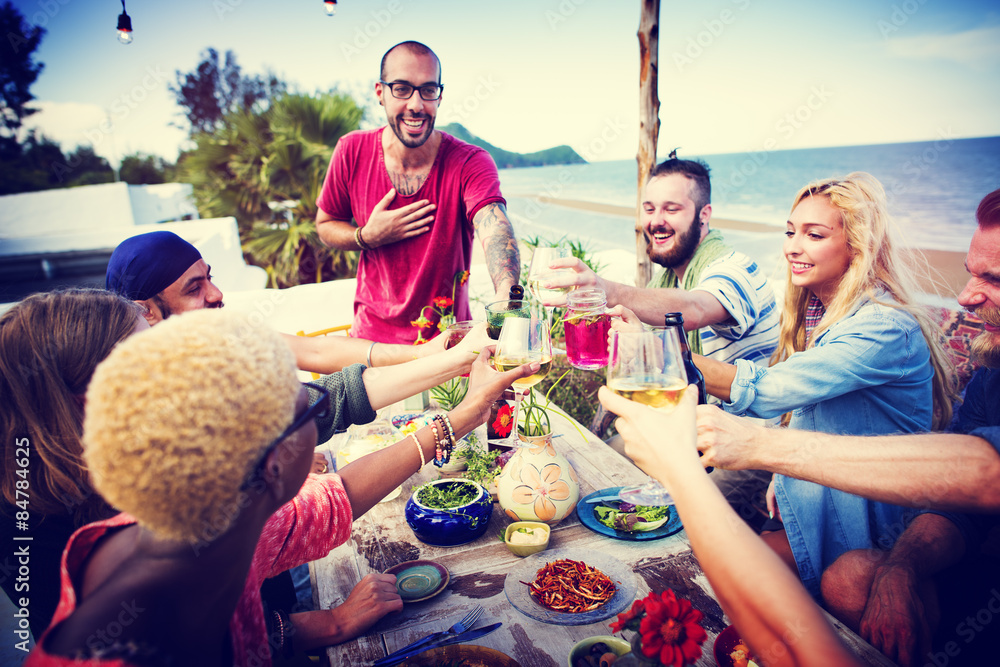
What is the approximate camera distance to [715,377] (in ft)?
7.54

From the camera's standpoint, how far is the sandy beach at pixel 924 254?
3.30 m

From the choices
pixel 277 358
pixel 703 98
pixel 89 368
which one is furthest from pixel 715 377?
pixel 703 98

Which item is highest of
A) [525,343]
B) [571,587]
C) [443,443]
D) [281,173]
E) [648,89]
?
[648,89]

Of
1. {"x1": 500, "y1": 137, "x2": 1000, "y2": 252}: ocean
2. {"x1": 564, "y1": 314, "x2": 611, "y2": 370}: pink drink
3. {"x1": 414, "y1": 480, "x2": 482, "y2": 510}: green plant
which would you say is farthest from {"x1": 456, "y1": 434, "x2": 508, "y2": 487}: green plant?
{"x1": 500, "y1": 137, "x2": 1000, "y2": 252}: ocean

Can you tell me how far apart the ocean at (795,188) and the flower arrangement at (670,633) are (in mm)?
14335

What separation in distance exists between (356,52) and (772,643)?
18.2ft

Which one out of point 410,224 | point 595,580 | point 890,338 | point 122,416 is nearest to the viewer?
point 122,416

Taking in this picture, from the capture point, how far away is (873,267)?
217 centimetres

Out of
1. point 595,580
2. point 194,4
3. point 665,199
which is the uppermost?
point 194,4

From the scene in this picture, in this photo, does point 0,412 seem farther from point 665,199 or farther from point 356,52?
point 356,52

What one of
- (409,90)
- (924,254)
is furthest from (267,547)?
(924,254)

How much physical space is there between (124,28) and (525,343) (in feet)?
19.7

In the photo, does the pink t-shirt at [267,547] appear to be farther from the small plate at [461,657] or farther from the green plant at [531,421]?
the green plant at [531,421]

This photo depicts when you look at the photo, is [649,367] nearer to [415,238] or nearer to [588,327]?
[588,327]
